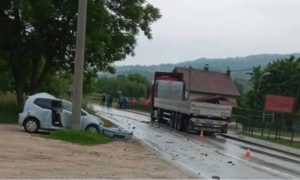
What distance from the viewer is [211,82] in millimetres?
93125

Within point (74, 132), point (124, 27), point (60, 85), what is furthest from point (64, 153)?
point (60, 85)

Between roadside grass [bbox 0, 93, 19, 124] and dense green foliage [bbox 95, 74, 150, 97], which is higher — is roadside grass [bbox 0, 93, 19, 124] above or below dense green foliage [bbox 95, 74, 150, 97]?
below

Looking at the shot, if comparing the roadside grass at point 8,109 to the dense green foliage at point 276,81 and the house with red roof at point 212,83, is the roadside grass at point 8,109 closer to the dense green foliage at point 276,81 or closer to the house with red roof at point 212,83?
the dense green foliage at point 276,81

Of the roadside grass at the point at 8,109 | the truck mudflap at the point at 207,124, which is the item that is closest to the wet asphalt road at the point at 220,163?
the truck mudflap at the point at 207,124

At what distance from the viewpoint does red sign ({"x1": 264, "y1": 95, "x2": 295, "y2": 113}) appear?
3981cm

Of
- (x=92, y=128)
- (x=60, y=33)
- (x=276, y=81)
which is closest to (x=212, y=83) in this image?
(x=276, y=81)

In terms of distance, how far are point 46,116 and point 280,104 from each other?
61.6 feet

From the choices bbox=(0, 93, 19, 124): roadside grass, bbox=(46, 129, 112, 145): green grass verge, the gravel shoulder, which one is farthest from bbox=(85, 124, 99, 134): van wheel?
bbox=(0, 93, 19, 124): roadside grass

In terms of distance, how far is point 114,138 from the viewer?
88.1 feet

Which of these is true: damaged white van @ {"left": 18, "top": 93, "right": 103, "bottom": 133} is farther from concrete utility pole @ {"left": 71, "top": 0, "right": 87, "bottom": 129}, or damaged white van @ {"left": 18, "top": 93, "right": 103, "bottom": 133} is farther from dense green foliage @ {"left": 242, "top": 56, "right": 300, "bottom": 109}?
dense green foliage @ {"left": 242, "top": 56, "right": 300, "bottom": 109}

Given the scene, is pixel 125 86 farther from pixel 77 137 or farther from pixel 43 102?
pixel 77 137

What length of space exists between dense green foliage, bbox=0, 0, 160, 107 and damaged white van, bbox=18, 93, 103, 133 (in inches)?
256

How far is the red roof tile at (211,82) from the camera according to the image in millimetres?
90125

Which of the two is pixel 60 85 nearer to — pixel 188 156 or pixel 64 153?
pixel 188 156
